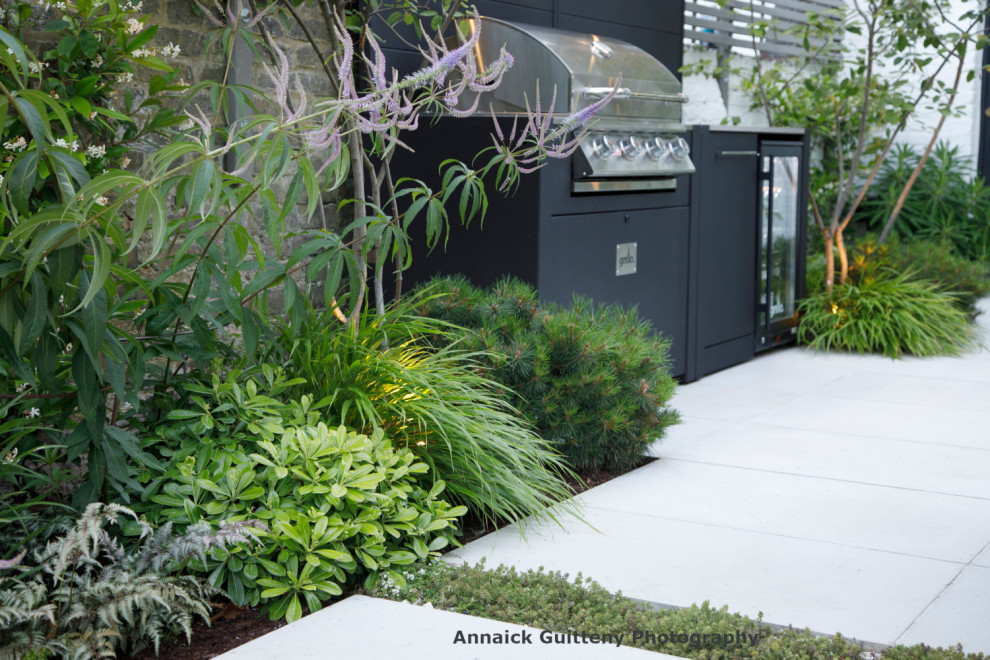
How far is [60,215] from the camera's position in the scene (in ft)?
5.39

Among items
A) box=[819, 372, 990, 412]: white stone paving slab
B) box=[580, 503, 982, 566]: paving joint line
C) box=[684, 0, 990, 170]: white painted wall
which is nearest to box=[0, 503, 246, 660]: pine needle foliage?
box=[580, 503, 982, 566]: paving joint line

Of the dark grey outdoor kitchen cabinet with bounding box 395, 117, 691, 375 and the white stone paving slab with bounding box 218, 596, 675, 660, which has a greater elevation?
the dark grey outdoor kitchen cabinet with bounding box 395, 117, 691, 375

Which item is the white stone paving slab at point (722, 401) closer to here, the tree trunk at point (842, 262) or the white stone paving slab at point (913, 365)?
the white stone paving slab at point (913, 365)

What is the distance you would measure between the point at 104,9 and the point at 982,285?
554 centimetres

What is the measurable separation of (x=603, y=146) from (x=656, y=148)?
47 centimetres

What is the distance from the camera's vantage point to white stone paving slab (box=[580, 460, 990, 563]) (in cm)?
293

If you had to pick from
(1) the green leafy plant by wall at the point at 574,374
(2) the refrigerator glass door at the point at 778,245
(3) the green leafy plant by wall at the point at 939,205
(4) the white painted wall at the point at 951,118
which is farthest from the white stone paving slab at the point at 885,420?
(3) the green leafy plant by wall at the point at 939,205

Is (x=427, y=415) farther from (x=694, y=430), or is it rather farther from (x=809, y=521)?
(x=694, y=430)

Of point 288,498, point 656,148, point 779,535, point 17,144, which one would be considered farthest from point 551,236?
point 17,144

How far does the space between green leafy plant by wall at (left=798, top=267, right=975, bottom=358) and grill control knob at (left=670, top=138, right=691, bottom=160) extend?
1776 millimetres

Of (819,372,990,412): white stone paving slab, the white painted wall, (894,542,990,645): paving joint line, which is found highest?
the white painted wall

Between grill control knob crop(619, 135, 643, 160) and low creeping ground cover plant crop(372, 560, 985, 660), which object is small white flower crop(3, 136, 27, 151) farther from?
grill control knob crop(619, 135, 643, 160)

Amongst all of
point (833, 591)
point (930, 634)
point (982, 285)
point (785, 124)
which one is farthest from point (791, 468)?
point (785, 124)

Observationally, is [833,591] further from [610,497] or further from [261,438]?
[261,438]
